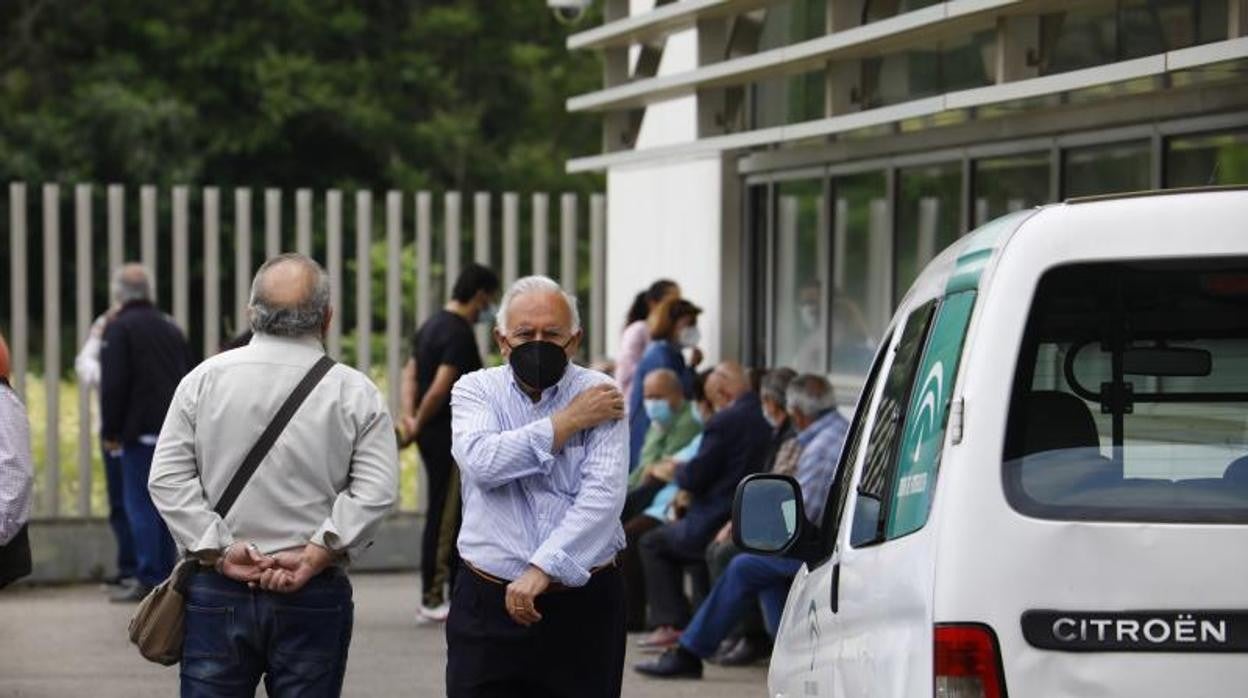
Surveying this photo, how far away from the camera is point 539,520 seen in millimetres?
6234

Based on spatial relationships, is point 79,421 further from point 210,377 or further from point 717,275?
point 210,377

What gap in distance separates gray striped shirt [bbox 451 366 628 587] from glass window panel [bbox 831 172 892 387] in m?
6.74

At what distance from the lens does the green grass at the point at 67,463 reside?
1553 centimetres

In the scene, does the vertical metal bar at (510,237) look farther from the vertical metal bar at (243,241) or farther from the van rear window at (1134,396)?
the van rear window at (1134,396)

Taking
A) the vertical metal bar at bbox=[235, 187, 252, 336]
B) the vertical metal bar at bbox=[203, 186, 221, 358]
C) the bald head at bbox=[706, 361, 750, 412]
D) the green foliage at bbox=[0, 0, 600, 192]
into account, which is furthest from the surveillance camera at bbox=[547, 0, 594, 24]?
the green foliage at bbox=[0, 0, 600, 192]

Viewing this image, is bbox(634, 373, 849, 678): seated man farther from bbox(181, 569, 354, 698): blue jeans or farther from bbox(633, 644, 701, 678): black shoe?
bbox(181, 569, 354, 698): blue jeans

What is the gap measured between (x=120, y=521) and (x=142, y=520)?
682mm

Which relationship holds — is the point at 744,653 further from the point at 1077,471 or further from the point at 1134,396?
the point at 1077,471

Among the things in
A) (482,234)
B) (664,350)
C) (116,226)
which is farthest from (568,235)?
(664,350)

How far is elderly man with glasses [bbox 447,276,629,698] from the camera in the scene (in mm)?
6137

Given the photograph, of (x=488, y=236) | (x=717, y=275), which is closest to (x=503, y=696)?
(x=717, y=275)

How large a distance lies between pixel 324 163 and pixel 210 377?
37201 mm

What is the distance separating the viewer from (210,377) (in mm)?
6320

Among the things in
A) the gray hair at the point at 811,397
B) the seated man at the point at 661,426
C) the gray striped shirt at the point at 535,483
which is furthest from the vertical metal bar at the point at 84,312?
the gray striped shirt at the point at 535,483
